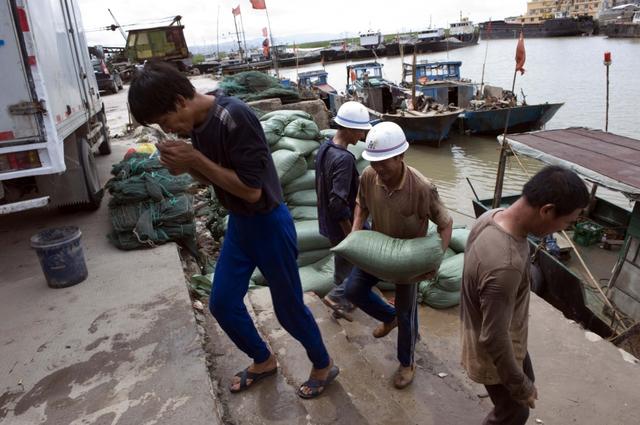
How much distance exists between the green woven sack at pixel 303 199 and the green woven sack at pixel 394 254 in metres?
2.18

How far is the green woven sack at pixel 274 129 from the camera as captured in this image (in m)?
4.77

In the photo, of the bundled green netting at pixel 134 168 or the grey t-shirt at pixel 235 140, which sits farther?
the bundled green netting at pixel 134 168

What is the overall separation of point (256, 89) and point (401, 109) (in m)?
7.47

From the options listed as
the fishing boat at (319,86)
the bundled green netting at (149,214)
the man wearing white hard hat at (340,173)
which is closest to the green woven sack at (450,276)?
the man wearing white hard hat at (340,173)

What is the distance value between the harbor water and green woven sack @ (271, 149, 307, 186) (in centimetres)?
402

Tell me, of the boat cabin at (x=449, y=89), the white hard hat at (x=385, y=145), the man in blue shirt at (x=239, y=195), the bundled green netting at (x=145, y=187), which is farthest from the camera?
the boat cabin at (x=449, y=89)

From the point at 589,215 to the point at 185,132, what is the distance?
Result: 664 cm

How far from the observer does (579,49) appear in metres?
39.4

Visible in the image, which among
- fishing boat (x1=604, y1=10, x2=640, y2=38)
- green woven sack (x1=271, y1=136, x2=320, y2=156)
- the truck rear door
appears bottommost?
green woven sack (x1=271, y1=136, x2=320, y2=156)

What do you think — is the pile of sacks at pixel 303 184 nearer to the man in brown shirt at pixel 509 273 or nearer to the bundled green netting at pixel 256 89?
the man in brown shirt at pixel 509 273

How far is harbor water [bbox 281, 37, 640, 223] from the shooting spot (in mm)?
11320

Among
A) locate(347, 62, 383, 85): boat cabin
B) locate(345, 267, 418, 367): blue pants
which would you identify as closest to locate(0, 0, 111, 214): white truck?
locate(345, 267, 418, 367): blue pants

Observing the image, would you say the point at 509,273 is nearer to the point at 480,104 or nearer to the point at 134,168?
the point at 134,168

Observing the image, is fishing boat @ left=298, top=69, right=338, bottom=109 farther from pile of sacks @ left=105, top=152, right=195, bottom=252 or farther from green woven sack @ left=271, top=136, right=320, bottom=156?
pile of sacks @ left=105, top=152, right=195, bottom=252
